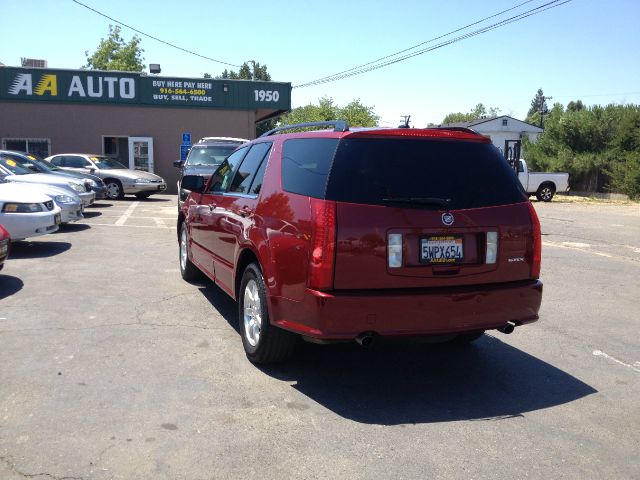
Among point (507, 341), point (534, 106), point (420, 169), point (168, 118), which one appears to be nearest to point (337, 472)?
point (420, 169)

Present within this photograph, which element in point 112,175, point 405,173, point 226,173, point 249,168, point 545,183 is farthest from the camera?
point 545,183

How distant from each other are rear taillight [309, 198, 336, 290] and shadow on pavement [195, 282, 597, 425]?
0.90 meters

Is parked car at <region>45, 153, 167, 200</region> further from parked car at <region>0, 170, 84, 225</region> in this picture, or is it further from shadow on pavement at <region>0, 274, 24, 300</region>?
shadow on pavement at <region>0, 274, 24, 300</region>

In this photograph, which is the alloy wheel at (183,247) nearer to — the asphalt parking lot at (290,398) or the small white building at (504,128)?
the asphalt parking lot at (290,398)

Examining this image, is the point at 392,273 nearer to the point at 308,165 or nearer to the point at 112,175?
the point at 308,165

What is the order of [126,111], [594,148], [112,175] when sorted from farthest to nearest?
[594,148] → [126,111] → [112,175]

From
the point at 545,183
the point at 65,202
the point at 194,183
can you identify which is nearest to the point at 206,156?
Result: the point at 65,202

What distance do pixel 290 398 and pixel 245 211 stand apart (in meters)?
1.61

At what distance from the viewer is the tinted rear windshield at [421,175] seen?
392 centimetres

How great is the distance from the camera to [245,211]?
490cm

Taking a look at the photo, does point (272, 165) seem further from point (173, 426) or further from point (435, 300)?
point (173, 426)

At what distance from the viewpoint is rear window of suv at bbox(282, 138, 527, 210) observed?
3926mm

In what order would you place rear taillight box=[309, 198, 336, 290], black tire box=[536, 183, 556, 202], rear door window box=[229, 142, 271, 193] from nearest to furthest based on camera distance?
rear taillight box=[309, 198, 336, 290] < rear door window box=[229, 142, 271, 193] < black tire box=[536, 183, 556, 202]

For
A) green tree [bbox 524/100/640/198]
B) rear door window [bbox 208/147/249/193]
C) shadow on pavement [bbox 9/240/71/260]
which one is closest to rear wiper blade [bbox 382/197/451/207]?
rear door window [bbox 208/147/249/193]
